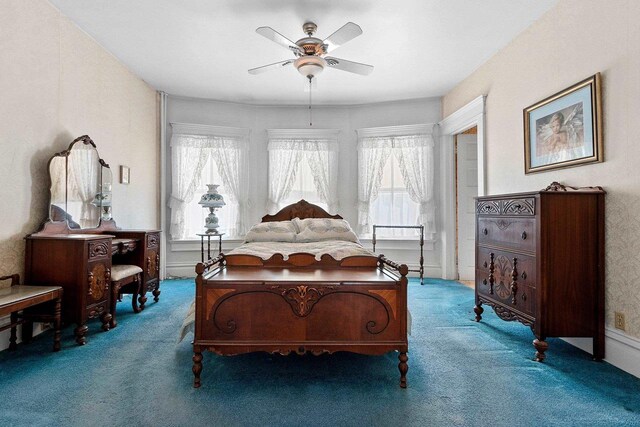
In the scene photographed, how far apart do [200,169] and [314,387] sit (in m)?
4.31

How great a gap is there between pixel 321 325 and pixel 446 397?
830 mm

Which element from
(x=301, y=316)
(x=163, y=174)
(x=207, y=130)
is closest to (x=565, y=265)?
(x=301, y=316)

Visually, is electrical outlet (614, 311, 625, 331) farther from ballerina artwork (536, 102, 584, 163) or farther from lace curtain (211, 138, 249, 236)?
lace curtain (211, 138, 249, 236)

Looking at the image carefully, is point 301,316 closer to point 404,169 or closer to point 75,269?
point 75,269

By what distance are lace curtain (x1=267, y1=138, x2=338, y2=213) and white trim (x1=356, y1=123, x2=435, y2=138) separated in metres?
0.54

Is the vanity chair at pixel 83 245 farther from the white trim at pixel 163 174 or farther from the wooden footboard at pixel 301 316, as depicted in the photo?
the wooden footboard at pixel 301 316

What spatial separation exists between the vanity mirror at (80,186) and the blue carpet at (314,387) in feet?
3.78

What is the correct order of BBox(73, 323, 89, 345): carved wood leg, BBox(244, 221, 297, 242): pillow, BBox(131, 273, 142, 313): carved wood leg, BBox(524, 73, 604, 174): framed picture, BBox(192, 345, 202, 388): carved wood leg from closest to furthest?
BBox(192, 345, 202, 388): carved wood leg < BBox(524, 73, 604, 174): framed picture < BBox(73, 323, 89, 345): carved wood leg < BBox(131, 273, 142, 313): carved wood leg < BBox(244, 221, 297, 242): pillow

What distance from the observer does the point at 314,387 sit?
211 cm

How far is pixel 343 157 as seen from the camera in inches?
229

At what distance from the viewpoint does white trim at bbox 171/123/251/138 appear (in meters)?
5.50

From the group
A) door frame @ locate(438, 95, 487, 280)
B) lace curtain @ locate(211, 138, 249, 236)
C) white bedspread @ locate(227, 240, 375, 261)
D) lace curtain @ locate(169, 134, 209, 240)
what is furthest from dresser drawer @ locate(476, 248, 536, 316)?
lace curtain @ locate(169, 134, 209, 240)

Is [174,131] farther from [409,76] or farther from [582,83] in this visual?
[582,83]

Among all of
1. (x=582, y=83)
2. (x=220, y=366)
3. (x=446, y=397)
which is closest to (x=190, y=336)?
(x=220, y=366)
